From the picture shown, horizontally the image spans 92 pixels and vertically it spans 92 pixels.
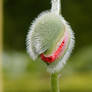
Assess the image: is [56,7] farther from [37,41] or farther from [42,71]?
[42,71]

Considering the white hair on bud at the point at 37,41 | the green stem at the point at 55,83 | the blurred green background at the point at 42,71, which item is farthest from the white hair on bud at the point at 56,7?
the blurred green background at the point at 42,71

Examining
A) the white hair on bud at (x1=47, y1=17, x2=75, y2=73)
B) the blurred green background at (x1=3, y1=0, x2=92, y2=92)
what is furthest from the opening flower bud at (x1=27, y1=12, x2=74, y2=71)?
the blurred green background at (x1=3, y1=0, x2=92, y2=92)

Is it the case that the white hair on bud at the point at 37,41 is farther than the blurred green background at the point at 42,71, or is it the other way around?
the blurred green background at the point at 42,71

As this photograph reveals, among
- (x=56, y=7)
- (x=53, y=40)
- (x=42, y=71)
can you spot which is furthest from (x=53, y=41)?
(x=42, y=71)

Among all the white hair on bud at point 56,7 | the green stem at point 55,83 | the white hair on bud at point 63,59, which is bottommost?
the green stem at point 55,83

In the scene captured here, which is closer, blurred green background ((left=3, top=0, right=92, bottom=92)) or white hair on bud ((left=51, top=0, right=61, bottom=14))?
white hair on bud ((left=51, top=0, right=61, bottom=14))

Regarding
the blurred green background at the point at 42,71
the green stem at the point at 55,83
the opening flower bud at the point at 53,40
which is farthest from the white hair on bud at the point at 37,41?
the blurred green background at the point at 42,71

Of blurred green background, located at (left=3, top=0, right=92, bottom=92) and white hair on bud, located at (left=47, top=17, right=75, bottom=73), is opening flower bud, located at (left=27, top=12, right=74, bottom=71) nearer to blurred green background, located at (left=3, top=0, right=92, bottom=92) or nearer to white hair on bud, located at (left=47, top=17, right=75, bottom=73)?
white hair on bud, located at (left=47, top=17, right=75, bottom=73)

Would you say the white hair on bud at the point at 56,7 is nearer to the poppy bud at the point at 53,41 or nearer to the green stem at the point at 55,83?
the poppy bud at the point at 53,41

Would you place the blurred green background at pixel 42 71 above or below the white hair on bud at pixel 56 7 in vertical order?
above

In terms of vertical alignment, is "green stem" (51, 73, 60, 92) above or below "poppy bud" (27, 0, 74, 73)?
below

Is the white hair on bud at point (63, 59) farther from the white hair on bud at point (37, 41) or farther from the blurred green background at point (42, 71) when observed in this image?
the blurred green background at point (42, 71)
